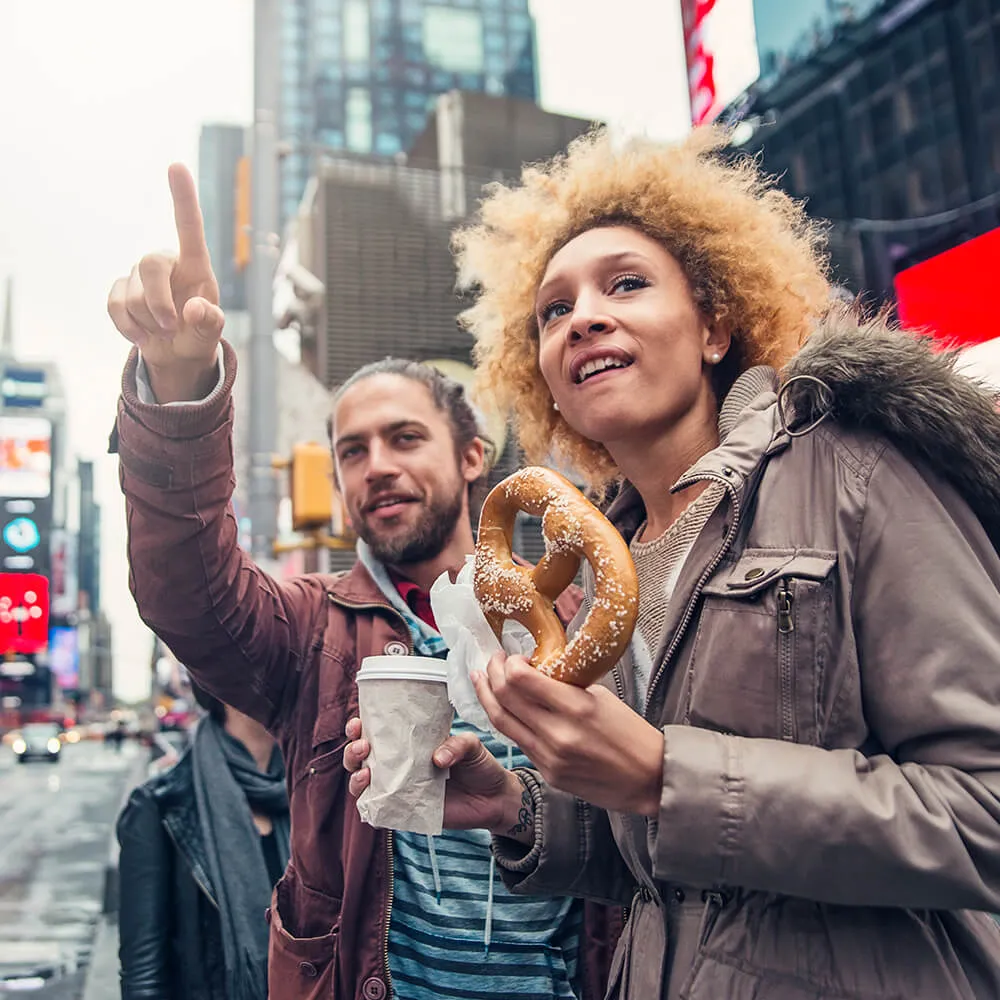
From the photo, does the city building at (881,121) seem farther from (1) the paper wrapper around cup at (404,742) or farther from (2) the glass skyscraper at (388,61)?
(2) the glass skyscraper at (388,61)

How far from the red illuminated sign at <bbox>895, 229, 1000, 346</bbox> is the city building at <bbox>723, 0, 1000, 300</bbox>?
0.06 meters

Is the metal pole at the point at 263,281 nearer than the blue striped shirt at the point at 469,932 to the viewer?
No

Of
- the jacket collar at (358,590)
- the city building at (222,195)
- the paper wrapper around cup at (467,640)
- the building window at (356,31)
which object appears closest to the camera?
the paper wrapper around cup at (467,640)

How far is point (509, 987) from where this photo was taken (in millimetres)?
2283

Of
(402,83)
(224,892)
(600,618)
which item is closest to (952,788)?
(600,618)

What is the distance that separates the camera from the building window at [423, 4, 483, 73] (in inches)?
3322

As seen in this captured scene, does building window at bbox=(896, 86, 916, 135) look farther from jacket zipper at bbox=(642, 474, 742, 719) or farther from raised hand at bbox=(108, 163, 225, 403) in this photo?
jacket zipper at bbox=(642, 474, 742, 719)

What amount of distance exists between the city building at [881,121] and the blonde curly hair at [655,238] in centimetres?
21

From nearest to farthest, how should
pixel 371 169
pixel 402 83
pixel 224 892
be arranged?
pixel 224 892
pixel 371 169
pixel 402 83

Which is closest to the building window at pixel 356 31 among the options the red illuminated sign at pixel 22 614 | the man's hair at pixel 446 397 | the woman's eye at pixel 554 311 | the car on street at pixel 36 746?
the car on street at pixel 36 746

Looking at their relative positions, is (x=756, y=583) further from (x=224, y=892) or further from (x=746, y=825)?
(x=224, y=892)

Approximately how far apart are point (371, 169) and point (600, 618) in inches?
620

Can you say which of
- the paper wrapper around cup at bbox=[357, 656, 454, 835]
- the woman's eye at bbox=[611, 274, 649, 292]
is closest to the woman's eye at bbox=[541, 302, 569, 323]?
the woman's eye at bbox=[611, 274, 649, 292]

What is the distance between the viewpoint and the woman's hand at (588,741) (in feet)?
4.42
